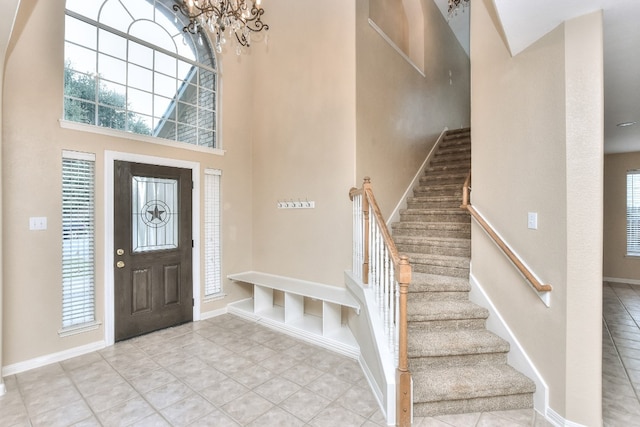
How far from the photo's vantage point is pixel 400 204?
14.6ft

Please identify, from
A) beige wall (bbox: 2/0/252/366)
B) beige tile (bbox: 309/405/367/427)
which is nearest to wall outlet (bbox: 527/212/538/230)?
beige tile (bbox: 309/405/367/427)

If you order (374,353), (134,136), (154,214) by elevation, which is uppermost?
(134,136)

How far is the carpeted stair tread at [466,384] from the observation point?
220 cm

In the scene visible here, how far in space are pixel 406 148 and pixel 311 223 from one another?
1.93 meters

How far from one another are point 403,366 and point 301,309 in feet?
6.93

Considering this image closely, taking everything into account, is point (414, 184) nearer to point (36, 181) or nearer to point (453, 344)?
point (453, 344)

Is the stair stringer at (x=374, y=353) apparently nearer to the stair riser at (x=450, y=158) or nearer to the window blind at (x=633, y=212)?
the stair riser at (x=450, y=158)

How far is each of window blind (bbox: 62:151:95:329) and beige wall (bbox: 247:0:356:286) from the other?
2099 millimetres

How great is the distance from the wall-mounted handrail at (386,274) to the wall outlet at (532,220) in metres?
1.04

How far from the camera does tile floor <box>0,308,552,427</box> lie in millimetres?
2188

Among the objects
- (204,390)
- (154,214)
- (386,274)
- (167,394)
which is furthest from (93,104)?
(386,274)

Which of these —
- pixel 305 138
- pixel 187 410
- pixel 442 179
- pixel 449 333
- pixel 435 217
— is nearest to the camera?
pixel 187 410

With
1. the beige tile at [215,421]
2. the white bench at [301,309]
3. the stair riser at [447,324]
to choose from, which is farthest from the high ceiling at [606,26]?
the beige tile at [215,421]

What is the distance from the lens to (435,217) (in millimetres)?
4117
